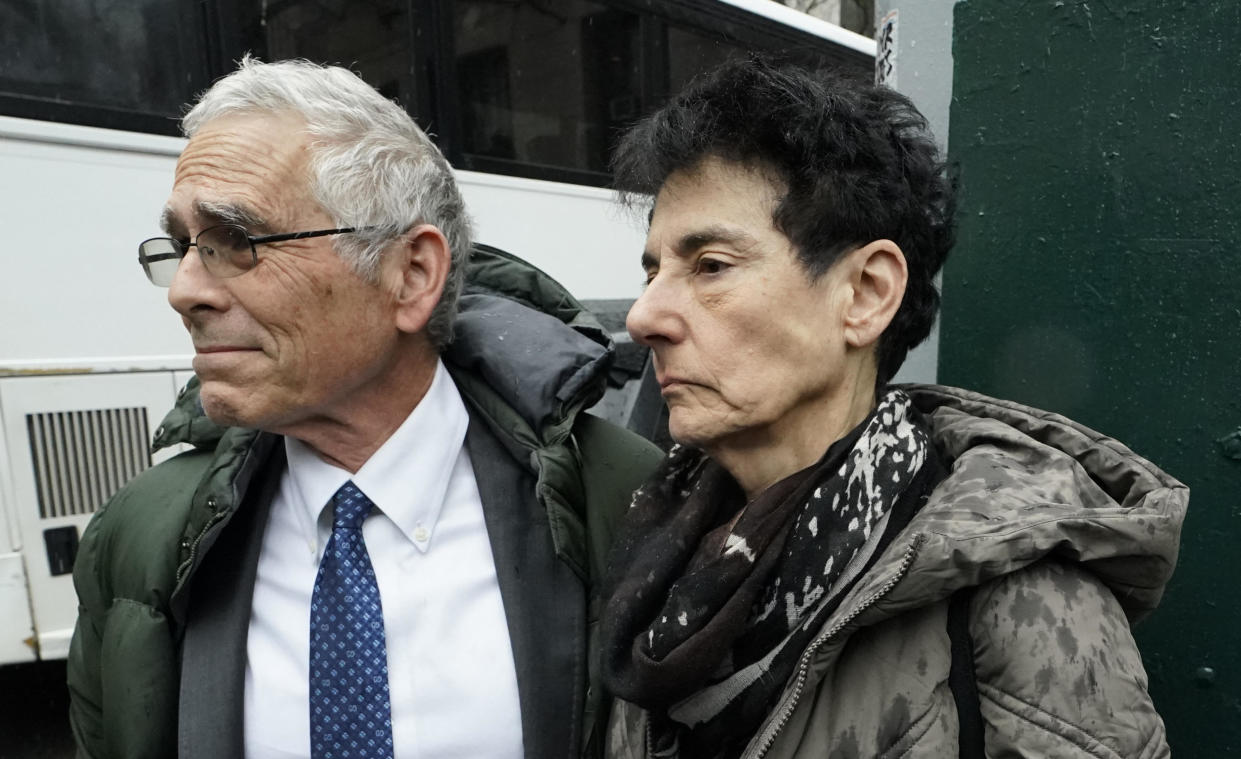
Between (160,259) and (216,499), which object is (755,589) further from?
(160,259)

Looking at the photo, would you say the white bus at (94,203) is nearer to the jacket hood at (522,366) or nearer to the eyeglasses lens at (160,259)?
the jacket hood at (522,366)

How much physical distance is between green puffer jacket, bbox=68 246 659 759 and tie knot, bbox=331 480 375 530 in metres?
0.18

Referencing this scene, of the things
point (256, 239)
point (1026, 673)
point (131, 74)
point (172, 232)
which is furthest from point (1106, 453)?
point (131, 74)

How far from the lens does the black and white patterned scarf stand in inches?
46.0

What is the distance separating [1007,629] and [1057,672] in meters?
0.07

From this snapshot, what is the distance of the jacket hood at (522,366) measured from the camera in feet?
5.55

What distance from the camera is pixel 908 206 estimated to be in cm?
135

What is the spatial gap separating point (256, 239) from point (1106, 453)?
138 centimetres

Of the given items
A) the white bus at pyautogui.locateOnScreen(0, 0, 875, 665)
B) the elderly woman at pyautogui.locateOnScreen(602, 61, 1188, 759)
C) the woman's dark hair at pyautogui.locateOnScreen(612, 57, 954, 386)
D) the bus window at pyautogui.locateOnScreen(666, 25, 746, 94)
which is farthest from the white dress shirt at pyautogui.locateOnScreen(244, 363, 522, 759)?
the bus window at pyautogui.locateOnScreen(666, 25, 746, 94)

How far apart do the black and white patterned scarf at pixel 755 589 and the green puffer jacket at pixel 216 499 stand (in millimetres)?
305

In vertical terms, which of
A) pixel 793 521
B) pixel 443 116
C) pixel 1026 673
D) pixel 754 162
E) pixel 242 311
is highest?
pixel 443 116

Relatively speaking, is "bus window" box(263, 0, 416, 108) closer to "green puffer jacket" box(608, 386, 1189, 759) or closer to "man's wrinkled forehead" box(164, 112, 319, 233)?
"man's wrinkled forehead" box(164, 112, 319, 233)

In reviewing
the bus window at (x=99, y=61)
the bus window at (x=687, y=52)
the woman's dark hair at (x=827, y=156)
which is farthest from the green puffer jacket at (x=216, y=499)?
the bus window at (x=687, y=52)

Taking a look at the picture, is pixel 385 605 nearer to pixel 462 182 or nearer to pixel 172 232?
pixel 172 232
